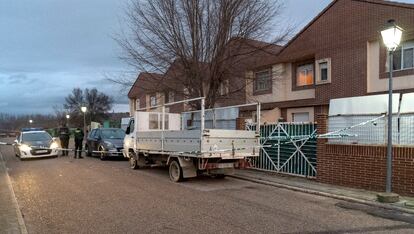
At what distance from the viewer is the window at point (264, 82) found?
24.2 meters

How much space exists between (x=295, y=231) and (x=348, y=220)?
5.16ft

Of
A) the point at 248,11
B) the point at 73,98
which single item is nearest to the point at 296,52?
the point at 248,11

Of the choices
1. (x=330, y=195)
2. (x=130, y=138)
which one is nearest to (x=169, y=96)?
(x=130, y=138)

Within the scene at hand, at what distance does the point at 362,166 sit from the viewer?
471 inches

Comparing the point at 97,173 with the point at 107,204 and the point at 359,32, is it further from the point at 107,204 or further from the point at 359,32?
the point at 359,32

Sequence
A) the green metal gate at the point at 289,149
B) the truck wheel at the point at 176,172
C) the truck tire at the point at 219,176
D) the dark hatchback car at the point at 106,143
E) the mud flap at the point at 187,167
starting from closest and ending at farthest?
1. the mud flap at the point at 187,167
2. the truck wheel at the point at 176,172
3. the green metal gate at the point at 289,149
4. the truck tire at the point at 219,176
5. the dark hatchback car at the point at 106,143

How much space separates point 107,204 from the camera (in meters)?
10.0

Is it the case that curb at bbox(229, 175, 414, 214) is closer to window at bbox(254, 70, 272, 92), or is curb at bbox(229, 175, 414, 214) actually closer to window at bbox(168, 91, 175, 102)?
window at bbox(168, 91, 175, 102)

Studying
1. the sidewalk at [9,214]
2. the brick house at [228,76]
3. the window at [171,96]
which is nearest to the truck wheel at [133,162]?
the brick house at [228,76]

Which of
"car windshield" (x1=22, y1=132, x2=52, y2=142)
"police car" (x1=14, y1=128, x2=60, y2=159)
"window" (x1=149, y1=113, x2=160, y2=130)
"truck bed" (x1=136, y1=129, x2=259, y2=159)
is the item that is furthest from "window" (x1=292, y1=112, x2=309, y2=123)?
"car windshield" (x1=22, y1=132, x2=52, y2=142)

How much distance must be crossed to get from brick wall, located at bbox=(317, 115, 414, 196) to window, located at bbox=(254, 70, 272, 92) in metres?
11.0

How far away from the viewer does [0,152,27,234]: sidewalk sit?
762 cm

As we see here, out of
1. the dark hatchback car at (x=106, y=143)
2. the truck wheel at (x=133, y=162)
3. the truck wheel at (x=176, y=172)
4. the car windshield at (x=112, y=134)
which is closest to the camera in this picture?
the truck wheel at (x=176, y=172)

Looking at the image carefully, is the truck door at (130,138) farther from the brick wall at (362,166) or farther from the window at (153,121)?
the brick wall at (362,166)
